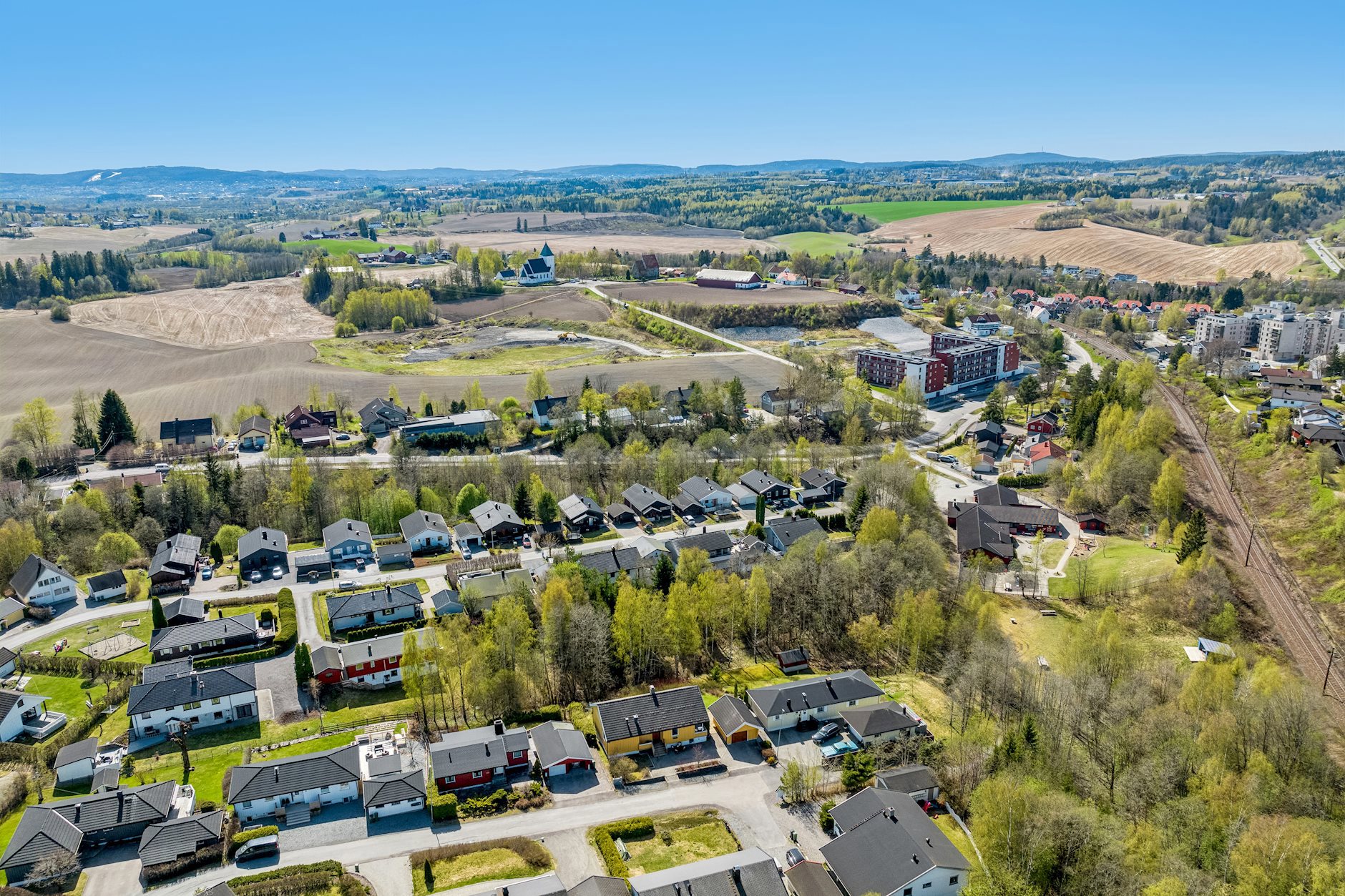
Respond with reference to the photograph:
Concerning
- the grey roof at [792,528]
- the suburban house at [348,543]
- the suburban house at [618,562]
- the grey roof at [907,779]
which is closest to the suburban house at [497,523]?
the suburban house at [348,543]

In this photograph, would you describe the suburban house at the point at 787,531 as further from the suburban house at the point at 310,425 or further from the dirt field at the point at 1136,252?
the dirt field at the point at 1136,252

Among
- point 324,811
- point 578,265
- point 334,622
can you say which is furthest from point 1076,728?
point 578,265

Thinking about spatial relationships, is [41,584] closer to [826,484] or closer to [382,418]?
[382,418]

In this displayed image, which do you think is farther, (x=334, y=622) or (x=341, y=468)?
(x=341, y=468)

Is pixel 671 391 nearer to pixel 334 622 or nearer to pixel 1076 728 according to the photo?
pixel 334 622

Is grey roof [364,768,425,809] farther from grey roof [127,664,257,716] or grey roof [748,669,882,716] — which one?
grey roof [748,669,882,716]

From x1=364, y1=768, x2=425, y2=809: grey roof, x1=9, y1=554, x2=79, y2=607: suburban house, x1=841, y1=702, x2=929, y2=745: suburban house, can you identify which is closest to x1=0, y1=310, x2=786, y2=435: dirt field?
x1=9, y1=554, x2=79, y2=607: suburban house
